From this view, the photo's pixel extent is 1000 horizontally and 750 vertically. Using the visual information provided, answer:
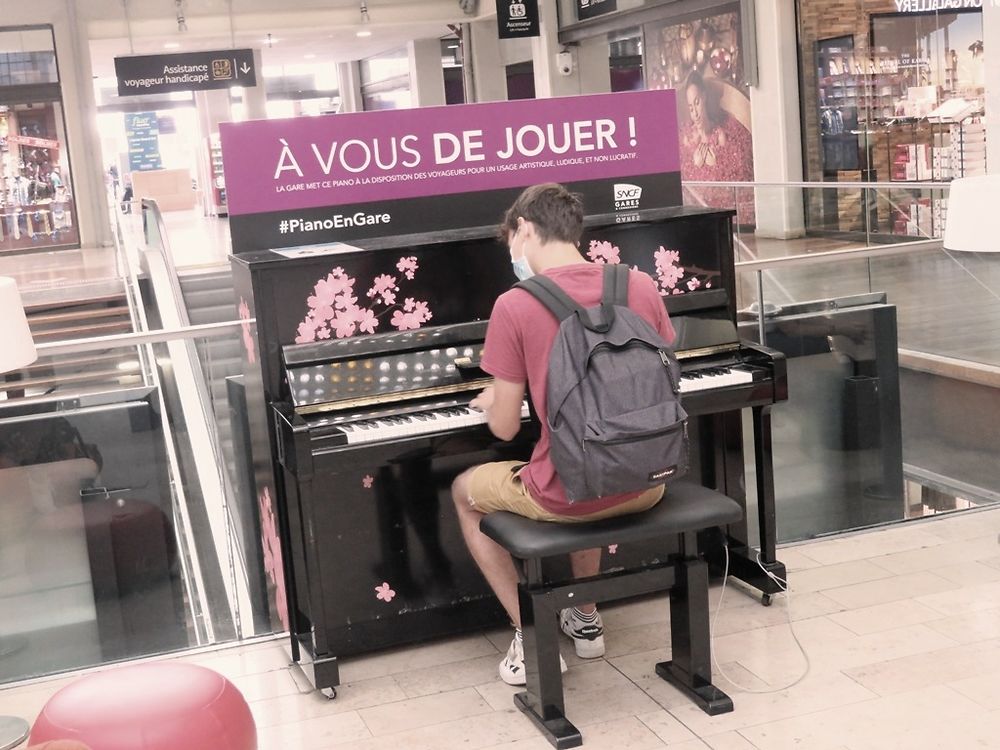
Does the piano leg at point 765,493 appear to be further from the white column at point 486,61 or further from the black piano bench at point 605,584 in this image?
the white column at point 486,61

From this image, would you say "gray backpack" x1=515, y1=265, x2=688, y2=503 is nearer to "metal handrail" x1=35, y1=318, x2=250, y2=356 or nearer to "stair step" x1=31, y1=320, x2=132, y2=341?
"metal handrail" x1=35, y1=318, x2=250, y2=356

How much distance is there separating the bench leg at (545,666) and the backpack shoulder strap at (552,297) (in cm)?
71

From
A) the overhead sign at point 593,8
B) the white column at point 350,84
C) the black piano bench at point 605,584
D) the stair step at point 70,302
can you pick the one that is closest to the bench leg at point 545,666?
the black piano bench at point 605,584

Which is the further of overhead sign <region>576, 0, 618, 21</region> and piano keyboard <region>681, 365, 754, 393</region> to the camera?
overhead sign <region>576, 0, 618, 21</region>

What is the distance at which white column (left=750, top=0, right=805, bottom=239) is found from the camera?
12500 mm

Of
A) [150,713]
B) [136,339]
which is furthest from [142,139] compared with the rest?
[150,713]

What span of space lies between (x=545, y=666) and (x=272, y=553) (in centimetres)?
113

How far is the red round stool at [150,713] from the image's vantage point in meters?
2.46

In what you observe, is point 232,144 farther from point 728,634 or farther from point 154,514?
point 728,634

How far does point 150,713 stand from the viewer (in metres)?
2.49

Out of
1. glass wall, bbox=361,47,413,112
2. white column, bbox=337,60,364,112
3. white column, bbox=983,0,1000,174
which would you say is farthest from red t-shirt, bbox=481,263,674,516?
white column, bbox=337,60,364,112

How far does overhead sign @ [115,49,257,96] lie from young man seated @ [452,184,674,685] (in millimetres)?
14305

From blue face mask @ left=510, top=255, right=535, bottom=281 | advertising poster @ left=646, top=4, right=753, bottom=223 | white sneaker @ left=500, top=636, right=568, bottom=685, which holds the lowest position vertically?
white sneaker @ left=500, top=636, right=568, bottom=685

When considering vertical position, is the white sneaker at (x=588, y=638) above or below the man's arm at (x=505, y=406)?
below
